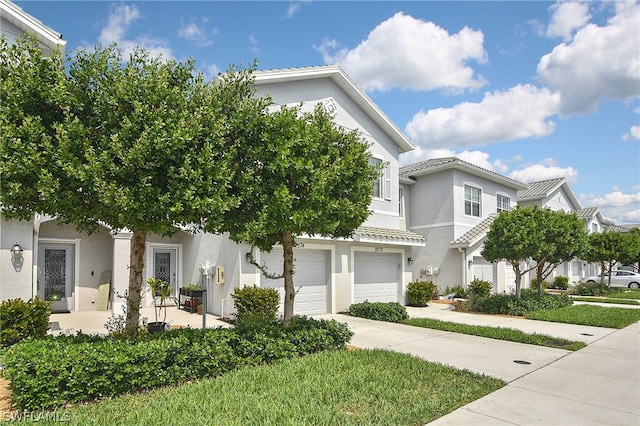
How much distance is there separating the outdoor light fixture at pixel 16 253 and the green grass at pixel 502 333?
10.6 metres

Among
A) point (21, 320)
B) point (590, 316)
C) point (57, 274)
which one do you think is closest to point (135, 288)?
point (21, 320)

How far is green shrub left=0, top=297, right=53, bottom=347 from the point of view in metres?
8.61

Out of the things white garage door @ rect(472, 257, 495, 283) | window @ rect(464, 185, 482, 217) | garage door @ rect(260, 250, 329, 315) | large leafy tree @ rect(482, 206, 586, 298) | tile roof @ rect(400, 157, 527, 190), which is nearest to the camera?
garage door @ rect(260, 250, 329, 315)

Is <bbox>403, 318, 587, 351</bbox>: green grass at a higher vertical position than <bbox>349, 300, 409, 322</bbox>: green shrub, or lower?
lower

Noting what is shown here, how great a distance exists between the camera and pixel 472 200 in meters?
22.8

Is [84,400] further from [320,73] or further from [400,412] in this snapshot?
Answer: [320,73]

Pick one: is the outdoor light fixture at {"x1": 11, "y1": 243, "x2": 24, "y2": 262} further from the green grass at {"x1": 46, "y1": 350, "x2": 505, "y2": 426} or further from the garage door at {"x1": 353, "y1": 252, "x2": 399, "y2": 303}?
the garage door at {"x1": 353, "y1": 252, "x2": 399, "y2": 303}

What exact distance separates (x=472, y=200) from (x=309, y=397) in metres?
19.0

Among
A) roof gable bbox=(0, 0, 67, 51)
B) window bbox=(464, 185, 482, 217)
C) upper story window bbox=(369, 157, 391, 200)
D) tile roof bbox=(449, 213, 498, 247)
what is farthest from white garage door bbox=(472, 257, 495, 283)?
roof gable bbox=(0, 0, 67, 51)

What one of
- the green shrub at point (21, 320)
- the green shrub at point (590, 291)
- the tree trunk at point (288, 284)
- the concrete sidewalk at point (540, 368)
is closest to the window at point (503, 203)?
the green shrub at point (590, 291)

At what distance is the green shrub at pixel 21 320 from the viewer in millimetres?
8609

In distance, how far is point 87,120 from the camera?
20.7 ft

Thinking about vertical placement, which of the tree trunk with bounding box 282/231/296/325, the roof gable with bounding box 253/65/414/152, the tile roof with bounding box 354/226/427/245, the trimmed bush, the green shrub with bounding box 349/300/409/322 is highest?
the roof gable with bounding box 253/65/414/152

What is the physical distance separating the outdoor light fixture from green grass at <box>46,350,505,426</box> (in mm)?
6210
